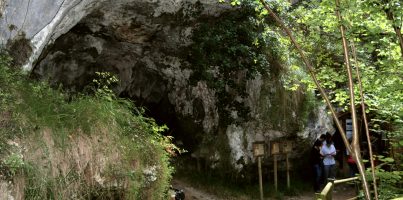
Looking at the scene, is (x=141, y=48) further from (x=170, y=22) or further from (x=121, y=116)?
(x=121, y=116)

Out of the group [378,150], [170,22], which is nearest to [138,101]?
[170,22]

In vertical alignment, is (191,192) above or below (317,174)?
below

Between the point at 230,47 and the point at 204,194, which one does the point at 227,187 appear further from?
the point at 230,47

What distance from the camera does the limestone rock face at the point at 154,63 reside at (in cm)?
568

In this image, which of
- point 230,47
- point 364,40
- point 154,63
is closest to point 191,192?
point 154,63

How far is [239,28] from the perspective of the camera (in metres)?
8.34

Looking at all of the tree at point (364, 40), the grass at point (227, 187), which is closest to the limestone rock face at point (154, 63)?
the grass at point (227, 187)

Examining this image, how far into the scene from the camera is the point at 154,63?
9312 mm

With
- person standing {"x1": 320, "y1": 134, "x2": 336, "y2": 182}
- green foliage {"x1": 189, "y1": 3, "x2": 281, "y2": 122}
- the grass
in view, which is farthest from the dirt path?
person standing {"x1": 320, "y1": 134, "x2": 336, "y2": 182}

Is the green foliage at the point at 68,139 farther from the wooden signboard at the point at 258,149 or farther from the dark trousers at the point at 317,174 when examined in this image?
the dark trousers at the point at 317,174

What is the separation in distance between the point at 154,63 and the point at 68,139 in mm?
5055

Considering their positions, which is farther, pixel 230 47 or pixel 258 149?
pixel 258 149

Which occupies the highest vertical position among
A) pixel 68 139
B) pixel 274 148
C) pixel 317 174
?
pixel 68 139

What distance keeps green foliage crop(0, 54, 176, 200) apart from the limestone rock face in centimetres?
93
